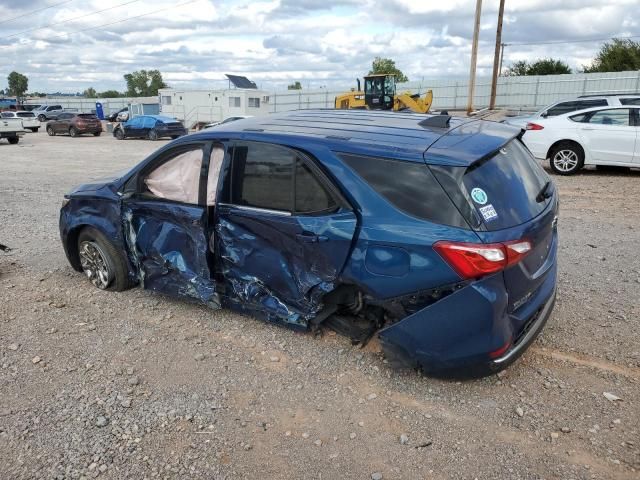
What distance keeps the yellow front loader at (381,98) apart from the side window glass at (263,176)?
22.9 metres

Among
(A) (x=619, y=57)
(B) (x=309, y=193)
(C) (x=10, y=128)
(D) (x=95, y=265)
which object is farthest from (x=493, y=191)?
(A) (x=619, y=57)

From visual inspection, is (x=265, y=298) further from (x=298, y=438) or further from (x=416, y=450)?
(x=416, y=450)

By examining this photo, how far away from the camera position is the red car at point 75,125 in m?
31.8

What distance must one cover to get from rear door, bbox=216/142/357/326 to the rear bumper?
0.59m

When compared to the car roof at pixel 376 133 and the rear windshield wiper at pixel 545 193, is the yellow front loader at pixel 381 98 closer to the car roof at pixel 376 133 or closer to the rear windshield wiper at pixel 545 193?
the car roof at pixel 376 133

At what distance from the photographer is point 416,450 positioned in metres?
2.78

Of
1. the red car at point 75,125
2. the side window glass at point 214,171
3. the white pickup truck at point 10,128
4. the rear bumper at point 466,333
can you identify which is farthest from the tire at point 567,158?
the red car at point 75,125

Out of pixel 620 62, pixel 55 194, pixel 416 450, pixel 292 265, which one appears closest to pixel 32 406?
pixel 292 265

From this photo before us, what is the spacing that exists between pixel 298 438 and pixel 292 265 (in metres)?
1.12

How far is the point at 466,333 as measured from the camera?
2967 mm

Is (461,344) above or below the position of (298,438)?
above

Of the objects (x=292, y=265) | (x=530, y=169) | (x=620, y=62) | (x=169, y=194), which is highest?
(x=620, y=62)

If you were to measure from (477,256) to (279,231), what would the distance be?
4.30 ft

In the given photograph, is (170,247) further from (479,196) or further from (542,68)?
(542,68)
